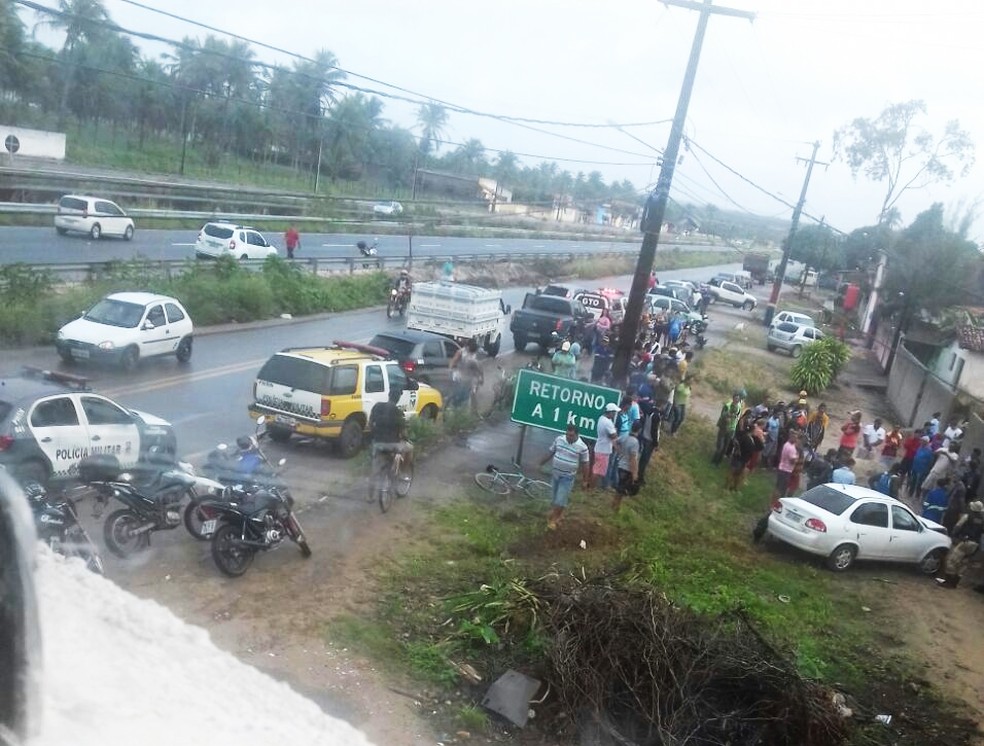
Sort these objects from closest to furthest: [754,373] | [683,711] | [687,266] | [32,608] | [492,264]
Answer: [32,608] → [683,711] → [754,373] → [492,264] → [687,266]

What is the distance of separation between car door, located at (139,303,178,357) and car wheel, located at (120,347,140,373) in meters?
0.12

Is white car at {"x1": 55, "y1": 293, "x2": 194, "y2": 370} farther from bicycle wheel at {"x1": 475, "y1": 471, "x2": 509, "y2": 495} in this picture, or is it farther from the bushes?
the bushes

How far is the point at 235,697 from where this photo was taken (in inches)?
146

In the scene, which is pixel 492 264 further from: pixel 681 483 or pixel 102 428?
pixel 102 428

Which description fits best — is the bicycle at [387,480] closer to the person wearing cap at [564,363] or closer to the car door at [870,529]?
the car door at [870,529]

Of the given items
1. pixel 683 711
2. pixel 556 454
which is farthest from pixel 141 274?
pixel 683 711

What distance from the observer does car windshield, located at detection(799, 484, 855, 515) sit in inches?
523

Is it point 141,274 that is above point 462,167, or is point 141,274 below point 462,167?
below

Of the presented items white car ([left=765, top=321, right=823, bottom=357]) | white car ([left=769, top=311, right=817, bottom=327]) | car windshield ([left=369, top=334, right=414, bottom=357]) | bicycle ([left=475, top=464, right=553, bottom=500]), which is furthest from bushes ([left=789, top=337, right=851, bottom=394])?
bicycle ([left=475, top=464, right=553, bottom=500])

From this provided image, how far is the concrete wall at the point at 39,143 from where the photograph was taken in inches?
1134

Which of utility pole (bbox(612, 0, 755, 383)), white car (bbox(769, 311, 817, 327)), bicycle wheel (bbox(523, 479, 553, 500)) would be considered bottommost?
bicycle wheel (bbox(523, 479, 553, 500))

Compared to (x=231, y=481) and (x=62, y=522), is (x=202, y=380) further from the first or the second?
(x=62, y=522)

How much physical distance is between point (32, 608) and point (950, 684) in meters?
9.93

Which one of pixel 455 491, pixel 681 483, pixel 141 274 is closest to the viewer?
pixel 455 491
